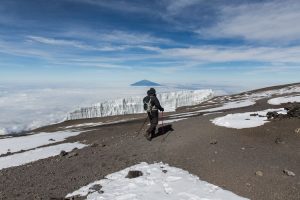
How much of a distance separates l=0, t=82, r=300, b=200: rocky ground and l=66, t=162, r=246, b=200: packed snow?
1.83ft

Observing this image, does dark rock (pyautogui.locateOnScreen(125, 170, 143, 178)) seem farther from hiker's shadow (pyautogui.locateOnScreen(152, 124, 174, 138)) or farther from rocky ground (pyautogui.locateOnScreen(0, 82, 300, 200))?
hiker's shadow (pyautogui.locateOnScreen(152, 124, 174, 138))

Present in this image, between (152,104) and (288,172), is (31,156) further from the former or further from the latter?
(288,172)

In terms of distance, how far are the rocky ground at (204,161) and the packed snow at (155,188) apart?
557mm

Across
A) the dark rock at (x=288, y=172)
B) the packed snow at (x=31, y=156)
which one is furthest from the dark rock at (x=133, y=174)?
the packed snow at (x=31, y=156)

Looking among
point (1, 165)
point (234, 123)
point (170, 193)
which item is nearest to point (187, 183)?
point (170, 193)

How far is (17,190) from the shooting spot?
1241cm

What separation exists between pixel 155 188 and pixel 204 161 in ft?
13.0

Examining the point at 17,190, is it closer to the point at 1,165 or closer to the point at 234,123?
the point at 1,165

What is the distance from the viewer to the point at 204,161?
1444cm

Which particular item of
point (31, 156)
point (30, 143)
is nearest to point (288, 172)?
point (31, 156)

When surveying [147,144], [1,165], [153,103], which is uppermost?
[153,103]

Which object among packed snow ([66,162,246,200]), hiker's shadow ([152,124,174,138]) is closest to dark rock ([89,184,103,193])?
packed snow ([66,162,246,200])

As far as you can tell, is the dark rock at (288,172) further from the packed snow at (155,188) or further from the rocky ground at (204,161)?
the packed snow at (155,188)

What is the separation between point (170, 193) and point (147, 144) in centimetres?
767
